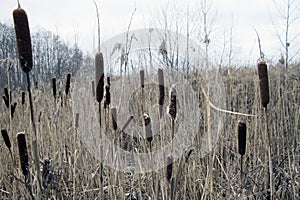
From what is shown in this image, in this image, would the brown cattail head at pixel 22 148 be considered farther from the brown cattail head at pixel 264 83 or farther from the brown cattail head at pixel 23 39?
the brown cattail head at pixel 264 83

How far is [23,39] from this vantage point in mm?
602

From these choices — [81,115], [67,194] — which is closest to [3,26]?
[81,115]

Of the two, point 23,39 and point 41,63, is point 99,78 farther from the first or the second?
point 41,63

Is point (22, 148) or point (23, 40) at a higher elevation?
point (23, 40)

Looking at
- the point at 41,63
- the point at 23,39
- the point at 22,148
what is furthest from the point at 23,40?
the point at 41,63

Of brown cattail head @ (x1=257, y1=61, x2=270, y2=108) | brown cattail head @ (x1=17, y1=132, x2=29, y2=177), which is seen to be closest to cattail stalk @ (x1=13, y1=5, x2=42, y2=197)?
brown cattail head @ (x1=17, y1=132, x2=29, y2=177)

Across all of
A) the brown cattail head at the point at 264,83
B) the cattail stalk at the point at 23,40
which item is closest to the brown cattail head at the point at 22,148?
the cattail stalk at the point at 23,40

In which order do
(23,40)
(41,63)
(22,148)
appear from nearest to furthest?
1. (23,40)
2. (22,148)
3. (41,63)

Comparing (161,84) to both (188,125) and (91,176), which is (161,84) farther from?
(188,125)

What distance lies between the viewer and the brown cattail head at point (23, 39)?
59cm

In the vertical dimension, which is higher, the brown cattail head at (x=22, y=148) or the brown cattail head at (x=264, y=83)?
the brown cattail head at (x=264, y=83)

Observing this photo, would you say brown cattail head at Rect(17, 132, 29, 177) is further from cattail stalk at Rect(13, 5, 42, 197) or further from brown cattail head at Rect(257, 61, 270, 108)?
brown cattail head at Rect(257, 61, 270, 108)

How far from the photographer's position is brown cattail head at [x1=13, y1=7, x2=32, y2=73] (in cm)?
59

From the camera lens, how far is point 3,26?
14.3 meters
